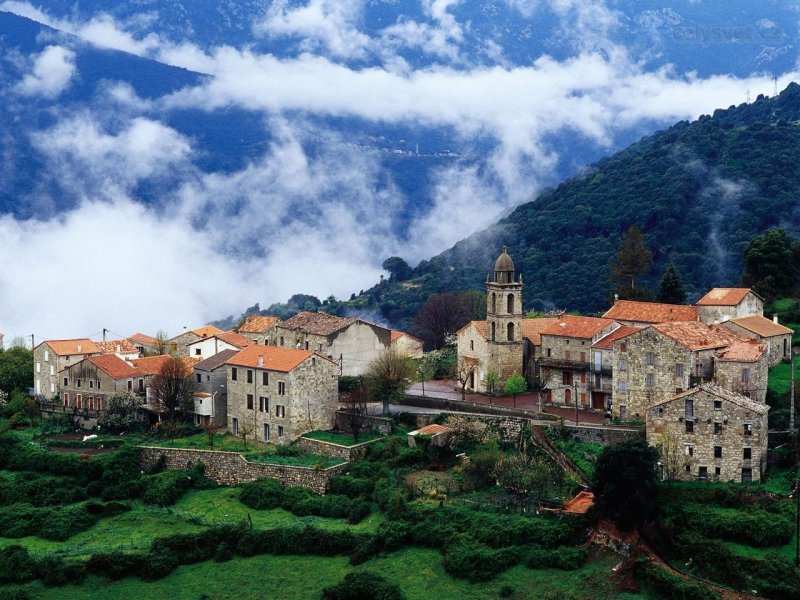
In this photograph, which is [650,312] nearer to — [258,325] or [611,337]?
[611,337]

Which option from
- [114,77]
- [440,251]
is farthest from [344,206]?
[114,77]

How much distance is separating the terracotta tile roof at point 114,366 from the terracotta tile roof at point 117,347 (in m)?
7.11

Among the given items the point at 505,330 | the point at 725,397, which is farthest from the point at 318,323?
the point at 725,397

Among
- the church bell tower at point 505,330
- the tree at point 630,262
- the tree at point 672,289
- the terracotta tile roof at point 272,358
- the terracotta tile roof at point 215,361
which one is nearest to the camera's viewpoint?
the terracotta tile roof at point 272,358

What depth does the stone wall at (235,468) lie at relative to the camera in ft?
189

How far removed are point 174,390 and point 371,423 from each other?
42.4ft

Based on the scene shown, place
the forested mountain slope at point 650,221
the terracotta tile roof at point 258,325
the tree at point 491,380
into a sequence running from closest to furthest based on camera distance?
the tree at point 491,380 → the terracotta tile roof at point 258,325 → the forested mountain slope at point 650,221

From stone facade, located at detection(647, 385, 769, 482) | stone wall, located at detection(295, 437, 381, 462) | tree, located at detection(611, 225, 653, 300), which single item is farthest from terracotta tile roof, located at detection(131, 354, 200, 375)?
tree, located at detection(611, 225, 653, 300)

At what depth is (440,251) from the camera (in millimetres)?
158625

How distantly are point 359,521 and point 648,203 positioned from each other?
77718mm

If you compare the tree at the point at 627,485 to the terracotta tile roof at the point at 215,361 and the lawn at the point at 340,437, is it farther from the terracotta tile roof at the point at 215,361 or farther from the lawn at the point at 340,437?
the terracotta tile roof at the point at 215,361

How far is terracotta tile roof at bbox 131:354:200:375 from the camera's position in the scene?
70.5 meters

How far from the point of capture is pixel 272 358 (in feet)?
209

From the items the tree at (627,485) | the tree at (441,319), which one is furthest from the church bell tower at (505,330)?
the tree at (627,485)
